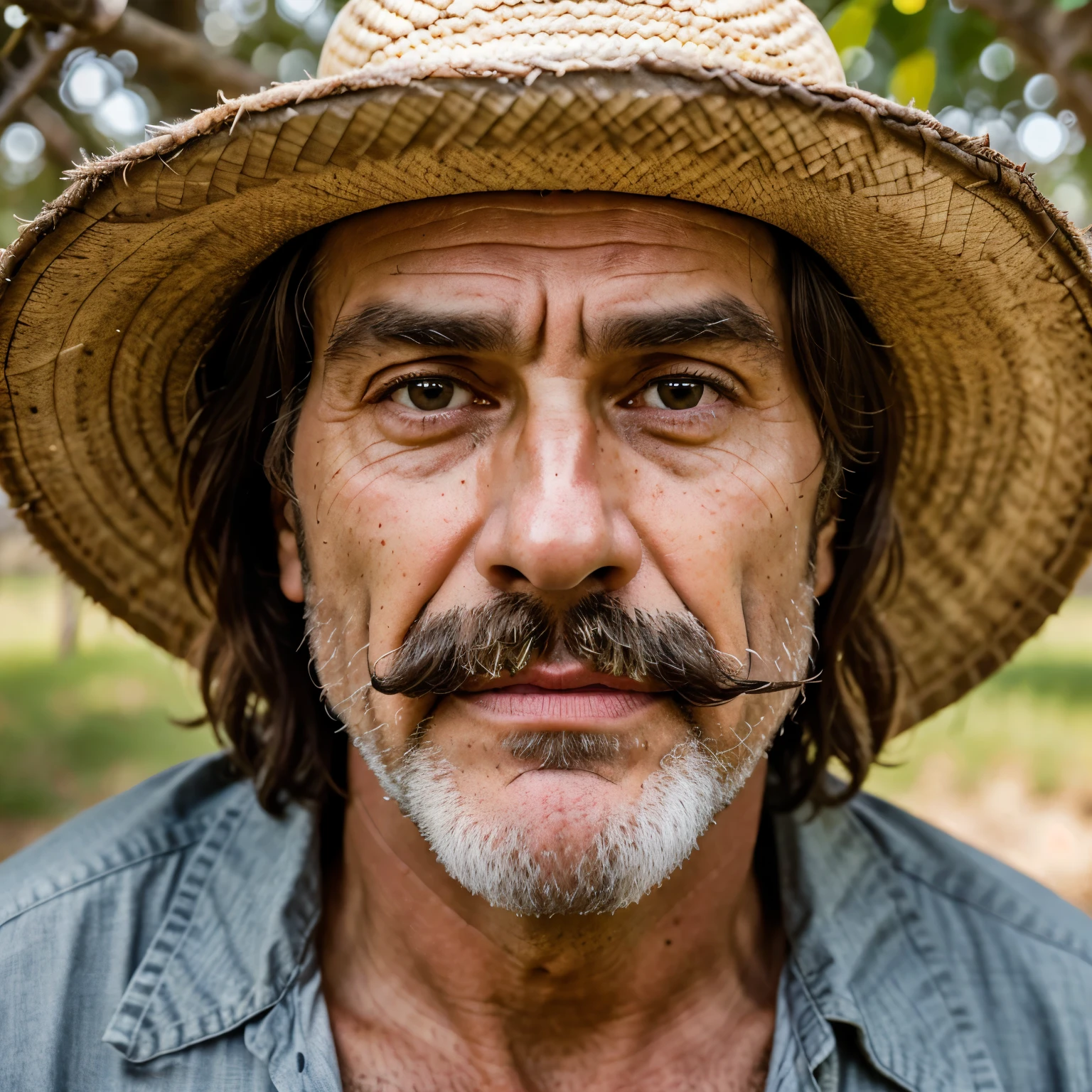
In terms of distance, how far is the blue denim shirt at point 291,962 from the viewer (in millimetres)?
1808

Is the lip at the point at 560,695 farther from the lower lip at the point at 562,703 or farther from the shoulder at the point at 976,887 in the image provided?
the shoulder at the point at 976,887

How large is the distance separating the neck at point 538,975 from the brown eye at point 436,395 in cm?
73

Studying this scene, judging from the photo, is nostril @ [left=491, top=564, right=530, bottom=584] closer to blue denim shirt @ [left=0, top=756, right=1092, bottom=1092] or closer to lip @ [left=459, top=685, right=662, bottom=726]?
lip @ [left=459, top=685, right=662, bottom=726]

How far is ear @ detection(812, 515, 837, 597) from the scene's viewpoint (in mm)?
2094

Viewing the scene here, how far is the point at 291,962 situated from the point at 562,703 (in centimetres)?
79

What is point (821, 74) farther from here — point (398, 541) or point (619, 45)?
point (398, 541)

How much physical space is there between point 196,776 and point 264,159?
1.38m

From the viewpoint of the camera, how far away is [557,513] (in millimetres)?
1534

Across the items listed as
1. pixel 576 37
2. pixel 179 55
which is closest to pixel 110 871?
pixel 576 37

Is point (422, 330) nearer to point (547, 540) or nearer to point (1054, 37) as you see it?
point (547, 540)

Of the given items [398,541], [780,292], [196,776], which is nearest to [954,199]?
[780,292]

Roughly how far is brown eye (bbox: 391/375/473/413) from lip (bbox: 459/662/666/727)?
1.52 feet

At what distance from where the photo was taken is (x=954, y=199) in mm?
1598

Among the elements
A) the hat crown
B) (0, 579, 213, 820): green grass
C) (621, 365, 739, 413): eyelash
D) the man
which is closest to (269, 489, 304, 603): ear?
the man
